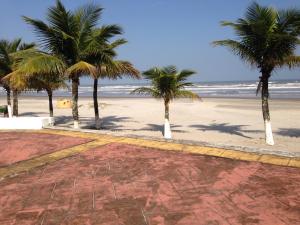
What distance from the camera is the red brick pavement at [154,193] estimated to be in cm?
468

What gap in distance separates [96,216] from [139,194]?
100 cm

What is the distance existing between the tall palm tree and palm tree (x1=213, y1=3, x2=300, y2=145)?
16.6ft

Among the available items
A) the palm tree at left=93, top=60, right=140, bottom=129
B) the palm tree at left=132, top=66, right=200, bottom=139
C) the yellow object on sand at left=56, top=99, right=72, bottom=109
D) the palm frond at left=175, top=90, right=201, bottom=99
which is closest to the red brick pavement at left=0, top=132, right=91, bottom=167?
the palm tree at left=93, top=60, right=140, bottom=129

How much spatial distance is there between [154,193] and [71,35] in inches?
362

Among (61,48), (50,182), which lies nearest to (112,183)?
(50,182)

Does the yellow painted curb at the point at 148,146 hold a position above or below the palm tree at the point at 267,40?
below

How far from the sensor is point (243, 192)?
5461mm

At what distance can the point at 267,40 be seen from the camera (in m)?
11.9

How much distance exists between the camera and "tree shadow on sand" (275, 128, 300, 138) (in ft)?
53.9

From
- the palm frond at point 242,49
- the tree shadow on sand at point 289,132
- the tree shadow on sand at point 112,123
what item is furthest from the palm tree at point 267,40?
the tree shadow on sand at point 112,123

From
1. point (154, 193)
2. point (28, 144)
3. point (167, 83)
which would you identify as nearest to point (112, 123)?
point (167, 83)

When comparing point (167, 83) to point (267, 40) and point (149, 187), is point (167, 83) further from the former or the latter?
point (149, 187)

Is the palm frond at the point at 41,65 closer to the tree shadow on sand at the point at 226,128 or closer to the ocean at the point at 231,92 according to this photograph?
the tree shadow on sand at the point at 226,128

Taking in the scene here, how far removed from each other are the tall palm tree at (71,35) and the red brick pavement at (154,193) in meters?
6.38
